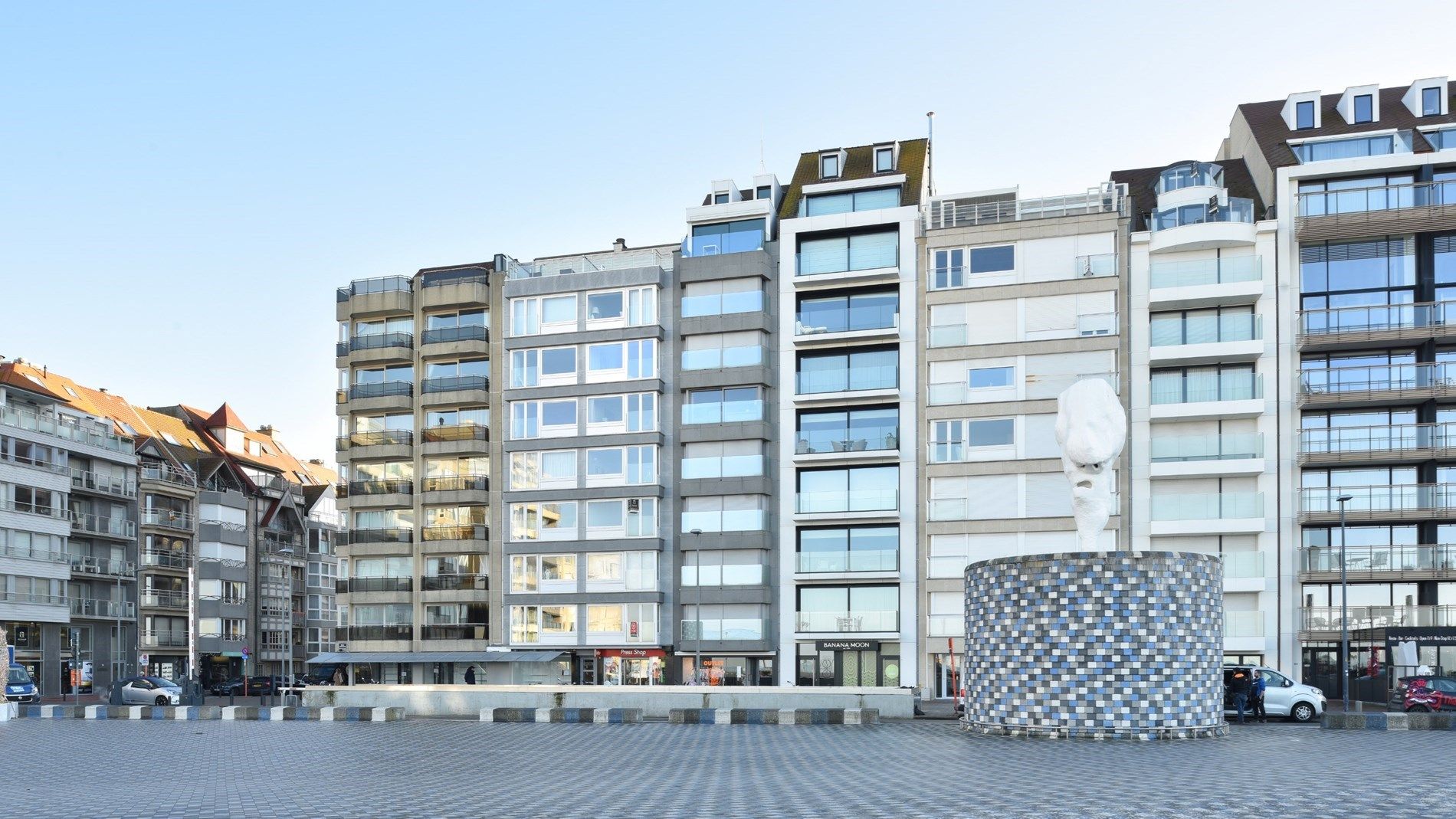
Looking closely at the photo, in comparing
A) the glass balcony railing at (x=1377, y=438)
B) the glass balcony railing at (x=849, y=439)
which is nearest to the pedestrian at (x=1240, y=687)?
the glass balcony railing at (x=1377, y=438)

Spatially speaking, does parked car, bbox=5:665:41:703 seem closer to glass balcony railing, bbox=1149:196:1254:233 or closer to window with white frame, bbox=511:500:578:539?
window with white frame, bbox=511:500:578:539

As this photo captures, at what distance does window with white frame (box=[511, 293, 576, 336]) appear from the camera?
7344 centimetres

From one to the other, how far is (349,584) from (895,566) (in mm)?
30698

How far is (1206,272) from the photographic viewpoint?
205 ft

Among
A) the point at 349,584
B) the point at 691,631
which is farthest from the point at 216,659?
the point at 691,631

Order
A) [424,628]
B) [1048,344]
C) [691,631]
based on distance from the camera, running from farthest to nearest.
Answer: [424,628], [691,631], [1048,344]

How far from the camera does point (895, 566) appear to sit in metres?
65.8

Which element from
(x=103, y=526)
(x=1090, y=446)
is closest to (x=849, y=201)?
(x=1090, y=446)

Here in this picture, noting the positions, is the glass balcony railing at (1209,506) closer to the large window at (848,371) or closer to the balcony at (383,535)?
the large window at (848,371)

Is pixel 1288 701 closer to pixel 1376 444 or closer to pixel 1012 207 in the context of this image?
pixel 1376 444

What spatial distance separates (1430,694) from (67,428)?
75179 mm

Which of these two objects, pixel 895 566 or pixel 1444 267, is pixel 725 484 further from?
pixel 1444 267

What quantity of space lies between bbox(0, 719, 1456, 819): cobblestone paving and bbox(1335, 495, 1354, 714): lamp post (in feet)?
65.3

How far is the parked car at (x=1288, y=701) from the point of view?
39.2m
